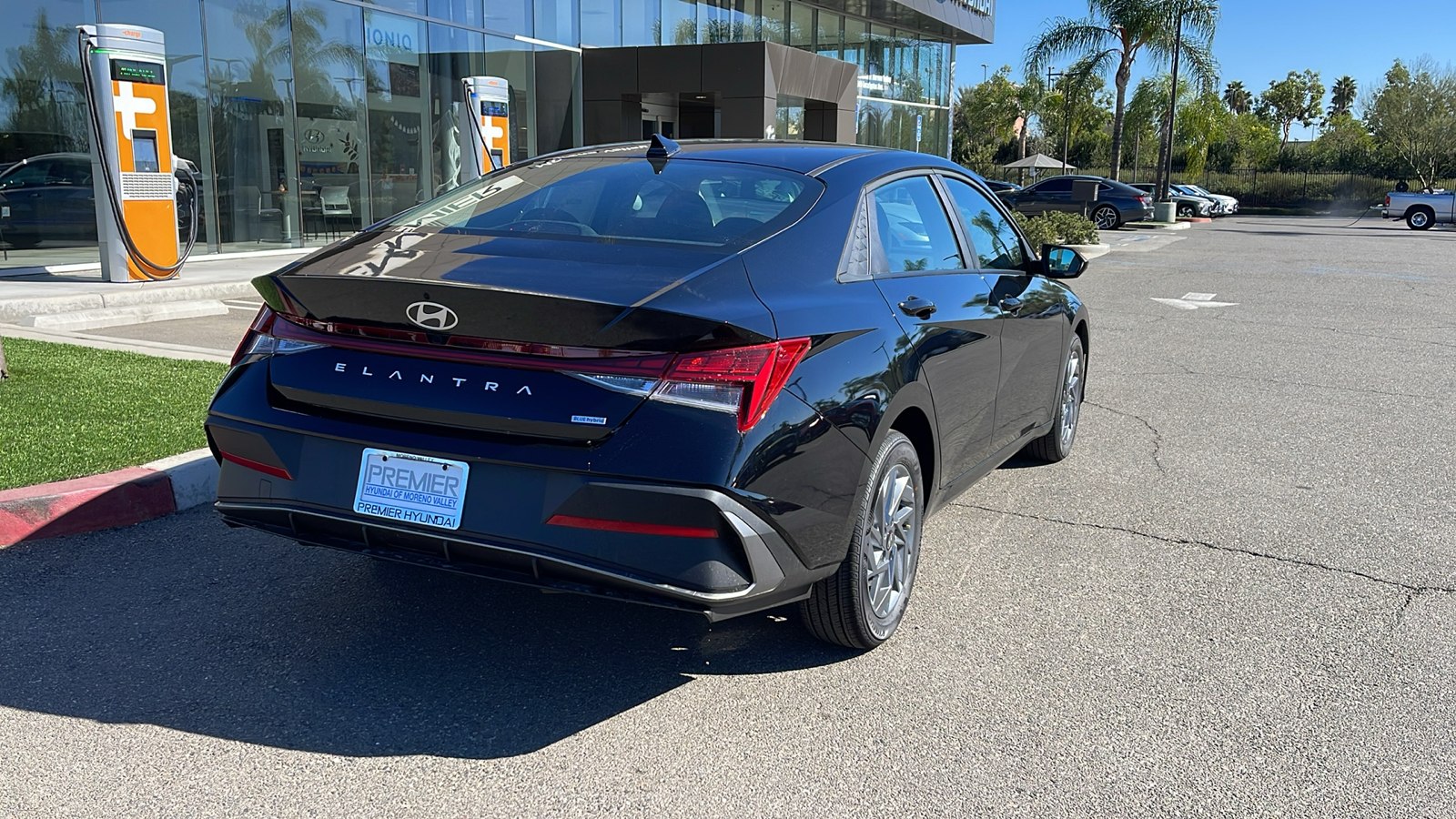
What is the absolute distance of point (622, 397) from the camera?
300 centimetres

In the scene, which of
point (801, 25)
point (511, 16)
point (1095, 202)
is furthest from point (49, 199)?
point (1095, 202)

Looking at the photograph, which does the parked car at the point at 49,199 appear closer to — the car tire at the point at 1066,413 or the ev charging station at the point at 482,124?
the ev charging station at the point at 482,124

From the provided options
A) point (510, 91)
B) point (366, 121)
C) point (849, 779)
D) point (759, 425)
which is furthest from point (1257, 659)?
point (510, 91)

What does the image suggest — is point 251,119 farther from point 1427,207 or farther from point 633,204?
point 1427,207

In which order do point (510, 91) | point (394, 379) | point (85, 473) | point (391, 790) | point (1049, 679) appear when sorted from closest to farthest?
point (391, 790) → point (394, 379) → point (1049, 679) → point (85, 473) → point (510, 91)

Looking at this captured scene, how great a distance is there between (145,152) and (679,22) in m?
16.7

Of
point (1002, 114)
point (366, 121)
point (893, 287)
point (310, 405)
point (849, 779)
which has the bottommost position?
point (849, 779)

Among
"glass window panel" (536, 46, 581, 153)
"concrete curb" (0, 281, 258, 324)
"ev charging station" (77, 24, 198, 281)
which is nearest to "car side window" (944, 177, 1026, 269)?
"concrete curb" (0, 281, 258, 324)

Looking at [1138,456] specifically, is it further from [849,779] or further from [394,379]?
[394,379]

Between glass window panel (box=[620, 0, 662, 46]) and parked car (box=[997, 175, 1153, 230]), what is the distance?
12975 mm

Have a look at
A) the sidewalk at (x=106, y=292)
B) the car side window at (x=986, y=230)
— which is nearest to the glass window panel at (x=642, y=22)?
the sidewalk at (x=106, y=292)

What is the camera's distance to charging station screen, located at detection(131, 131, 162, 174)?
1166cm

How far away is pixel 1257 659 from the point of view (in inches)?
150

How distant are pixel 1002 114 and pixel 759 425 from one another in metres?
88.2
